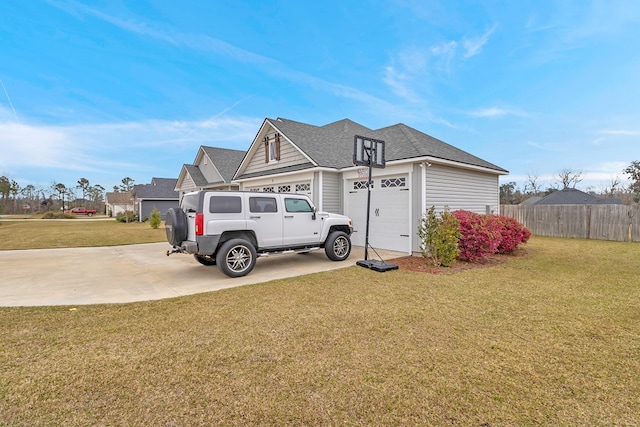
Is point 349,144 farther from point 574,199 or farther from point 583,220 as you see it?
point 574,199

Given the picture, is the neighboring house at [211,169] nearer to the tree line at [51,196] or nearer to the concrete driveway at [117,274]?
the concrete driveway at [117,274]

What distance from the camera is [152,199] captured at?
1310 inches

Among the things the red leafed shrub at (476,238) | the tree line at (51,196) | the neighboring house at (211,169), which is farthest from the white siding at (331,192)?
the tree line at (51,196)

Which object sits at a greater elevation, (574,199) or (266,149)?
(266,149)

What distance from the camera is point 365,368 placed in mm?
2791

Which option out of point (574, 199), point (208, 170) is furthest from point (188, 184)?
point (574, 199)

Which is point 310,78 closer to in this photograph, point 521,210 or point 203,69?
point 203,69

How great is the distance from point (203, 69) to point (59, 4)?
6085 mm

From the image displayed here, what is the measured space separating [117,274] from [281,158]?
27.3 feet

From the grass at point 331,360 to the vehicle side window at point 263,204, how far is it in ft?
7.69

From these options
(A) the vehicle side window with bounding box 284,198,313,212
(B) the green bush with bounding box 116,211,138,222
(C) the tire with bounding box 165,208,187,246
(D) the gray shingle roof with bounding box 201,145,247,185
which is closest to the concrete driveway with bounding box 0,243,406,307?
(C) the tire with bounding box 165,208,187,246

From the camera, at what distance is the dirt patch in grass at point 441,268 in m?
7.08

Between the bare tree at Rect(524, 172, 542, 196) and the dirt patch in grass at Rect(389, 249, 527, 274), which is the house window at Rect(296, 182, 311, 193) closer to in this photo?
the dirt patch in grass at Rect(389, 249, 527, 274)

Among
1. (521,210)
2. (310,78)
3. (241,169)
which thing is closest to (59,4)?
(241,169)
